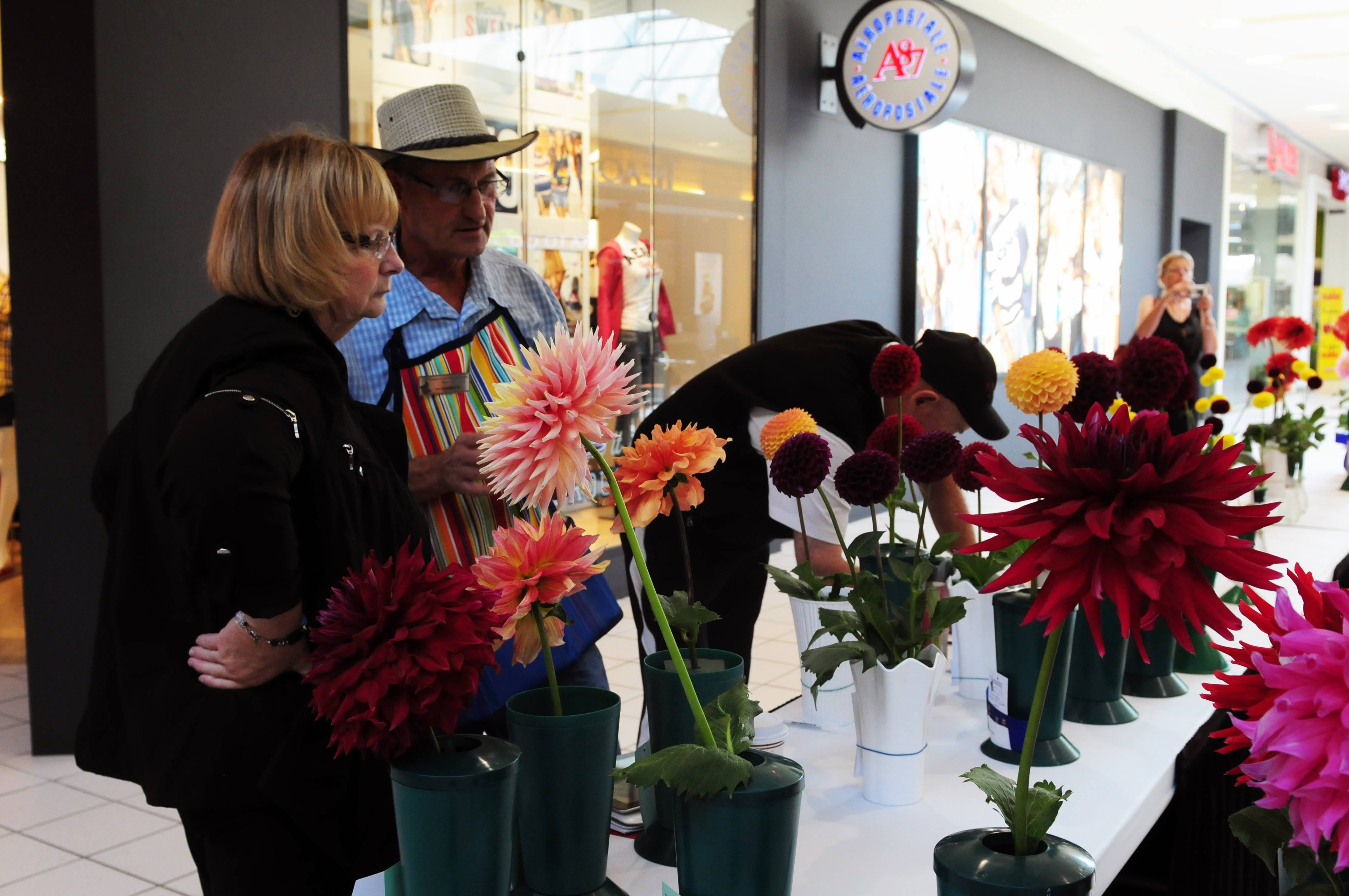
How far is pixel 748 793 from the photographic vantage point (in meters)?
0.82

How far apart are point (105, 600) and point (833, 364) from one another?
129 centimetres

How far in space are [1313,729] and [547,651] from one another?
0.53 meters

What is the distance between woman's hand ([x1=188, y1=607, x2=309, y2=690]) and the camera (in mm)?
1195

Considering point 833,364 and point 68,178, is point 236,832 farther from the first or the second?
point 68,178

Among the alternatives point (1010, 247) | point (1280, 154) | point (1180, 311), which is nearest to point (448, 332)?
point (1180, 311)

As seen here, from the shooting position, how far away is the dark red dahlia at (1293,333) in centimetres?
330

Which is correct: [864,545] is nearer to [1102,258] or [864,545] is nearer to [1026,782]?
[1026,782]

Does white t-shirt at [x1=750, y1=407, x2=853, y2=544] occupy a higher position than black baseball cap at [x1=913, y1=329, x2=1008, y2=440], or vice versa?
black baseball cap at [x1=913, y1=329, x2=1008, y2=440]

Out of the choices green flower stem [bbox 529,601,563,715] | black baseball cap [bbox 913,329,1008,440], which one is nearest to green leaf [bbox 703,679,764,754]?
green flower stem [bbox 529,601,563,715]

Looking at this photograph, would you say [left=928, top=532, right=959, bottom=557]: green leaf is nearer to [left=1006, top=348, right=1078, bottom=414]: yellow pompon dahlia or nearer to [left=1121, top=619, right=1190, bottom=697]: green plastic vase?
[left=1006, top=348, right=1078, bottom=414]: yellow pompon dahlia

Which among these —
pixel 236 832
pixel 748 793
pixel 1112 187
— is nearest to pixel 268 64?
pixel 236 832

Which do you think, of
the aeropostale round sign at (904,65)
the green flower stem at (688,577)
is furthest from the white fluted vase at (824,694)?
the aeropostale round sign at (904,65)

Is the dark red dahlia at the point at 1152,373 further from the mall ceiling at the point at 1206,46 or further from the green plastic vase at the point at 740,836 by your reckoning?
the mall ceiling at the point at 1206,46

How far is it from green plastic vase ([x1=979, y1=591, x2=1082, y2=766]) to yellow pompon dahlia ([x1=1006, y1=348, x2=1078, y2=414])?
0.78 feet
